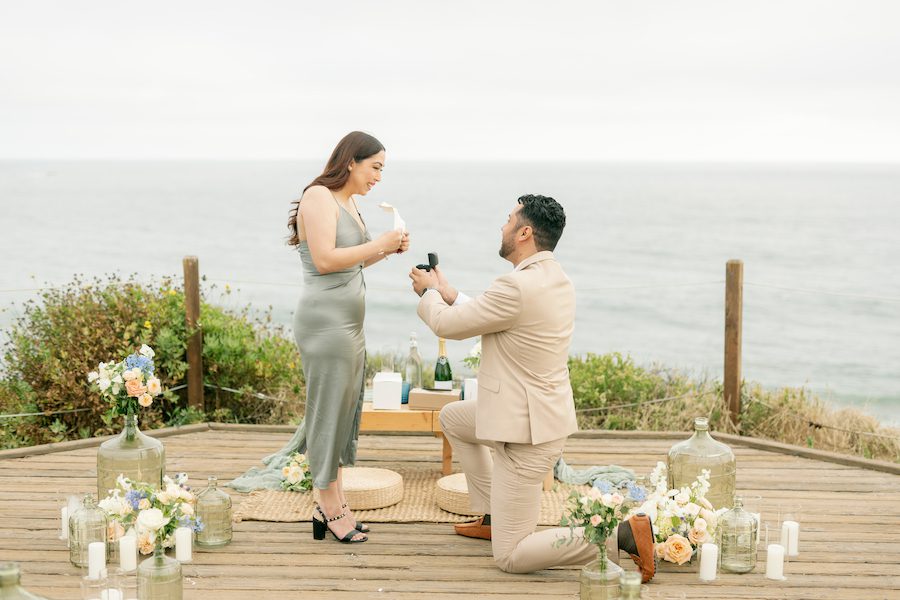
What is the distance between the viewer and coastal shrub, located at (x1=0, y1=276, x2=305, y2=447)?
19.7 ft

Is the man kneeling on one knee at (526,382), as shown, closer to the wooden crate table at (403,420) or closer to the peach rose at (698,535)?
the peach rose at (698,535)

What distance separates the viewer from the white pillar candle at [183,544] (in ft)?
12.4

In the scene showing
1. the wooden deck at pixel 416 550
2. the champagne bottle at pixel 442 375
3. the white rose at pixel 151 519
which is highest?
the champagne bottle at pixel 442 375

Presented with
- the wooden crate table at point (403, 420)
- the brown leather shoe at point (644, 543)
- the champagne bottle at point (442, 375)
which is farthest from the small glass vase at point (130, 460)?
the brown leather shoe at point (644, 543)

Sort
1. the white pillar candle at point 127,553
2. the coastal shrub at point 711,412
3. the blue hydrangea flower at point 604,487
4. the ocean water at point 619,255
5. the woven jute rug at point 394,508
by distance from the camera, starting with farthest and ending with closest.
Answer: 1. the ocean water at point 619,255
2. the coastal shrub at point 711,412
3. the woven jute rug at point 394,508
4. the white pillar candle at point 127,553
5. the blue hydrangea flower at point 604,487

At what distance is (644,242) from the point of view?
131 feet

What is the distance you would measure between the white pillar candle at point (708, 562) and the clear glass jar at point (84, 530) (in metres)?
2.25

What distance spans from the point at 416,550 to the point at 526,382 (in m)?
0.90

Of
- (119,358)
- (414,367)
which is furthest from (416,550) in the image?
(119,358)

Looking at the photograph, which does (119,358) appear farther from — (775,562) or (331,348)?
(775,562)

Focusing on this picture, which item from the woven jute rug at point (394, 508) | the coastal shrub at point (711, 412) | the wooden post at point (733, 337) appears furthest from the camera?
the coastal shrub at point (711, 412)

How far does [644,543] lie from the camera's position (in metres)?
3.60

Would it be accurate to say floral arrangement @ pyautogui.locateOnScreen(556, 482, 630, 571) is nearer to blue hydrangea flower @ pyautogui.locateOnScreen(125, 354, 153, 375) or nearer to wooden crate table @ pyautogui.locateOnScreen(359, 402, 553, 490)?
wooden crate table @ pyautogui.locateOnScreen(359, 402, 553, 490)

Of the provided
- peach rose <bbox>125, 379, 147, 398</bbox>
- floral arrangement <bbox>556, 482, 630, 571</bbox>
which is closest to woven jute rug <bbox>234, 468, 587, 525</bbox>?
peach rose <bbox>125, 379, 147, 398</bbox>
